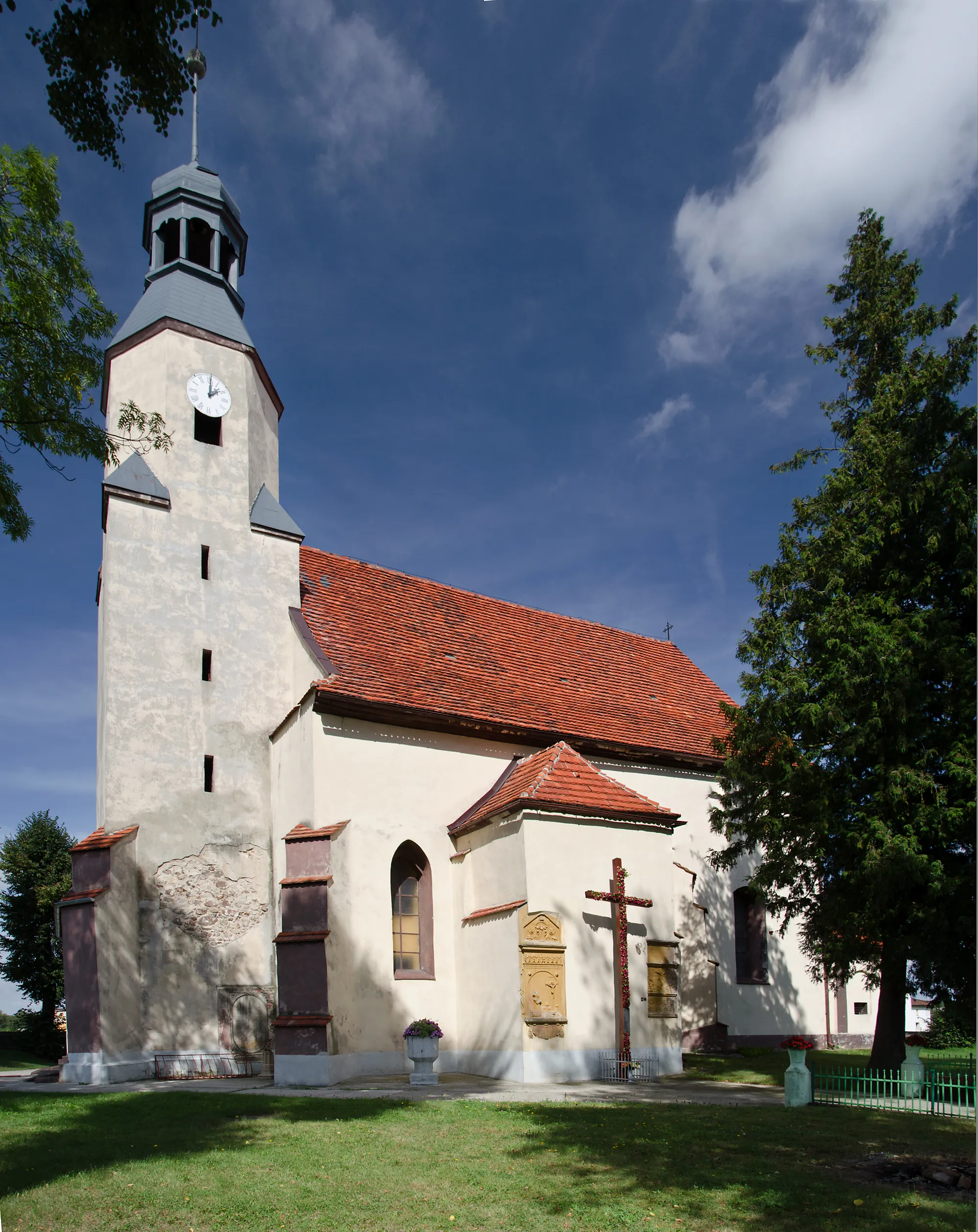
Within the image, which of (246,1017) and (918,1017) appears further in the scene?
(918,1017)

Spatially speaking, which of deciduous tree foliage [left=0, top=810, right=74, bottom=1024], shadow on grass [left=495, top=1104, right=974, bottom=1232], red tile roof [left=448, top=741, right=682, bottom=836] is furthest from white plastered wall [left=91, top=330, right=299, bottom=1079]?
deciduous tree foliage [left=0, top=810, right=74, bottom=1024]

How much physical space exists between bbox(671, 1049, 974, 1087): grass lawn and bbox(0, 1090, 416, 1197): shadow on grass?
22.4 feet

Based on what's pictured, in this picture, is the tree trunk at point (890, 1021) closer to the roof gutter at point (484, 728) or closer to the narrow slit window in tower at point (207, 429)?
the roof gutter at point (484, 728)

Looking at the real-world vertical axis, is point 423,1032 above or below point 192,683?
below

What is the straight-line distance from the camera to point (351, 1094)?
13.7 metres

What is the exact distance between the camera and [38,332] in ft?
32.8

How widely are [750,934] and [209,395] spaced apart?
17335 mm

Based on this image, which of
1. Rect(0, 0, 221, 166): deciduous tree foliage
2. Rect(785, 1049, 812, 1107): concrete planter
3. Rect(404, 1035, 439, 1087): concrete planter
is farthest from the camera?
Rect(404, 1035, 439, 1087): concrete planter

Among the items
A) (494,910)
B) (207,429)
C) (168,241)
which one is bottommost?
(494,910)

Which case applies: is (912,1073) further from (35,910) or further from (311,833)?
(35,910)

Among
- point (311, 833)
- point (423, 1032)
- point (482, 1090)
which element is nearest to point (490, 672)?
point (311, 833)

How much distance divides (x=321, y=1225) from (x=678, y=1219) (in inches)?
100

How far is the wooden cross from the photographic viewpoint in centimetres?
1605

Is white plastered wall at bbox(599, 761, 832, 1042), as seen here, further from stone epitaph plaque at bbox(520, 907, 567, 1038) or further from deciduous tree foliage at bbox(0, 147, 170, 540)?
deciduous tree foliage at bbox(0, 147, 170, 540)
